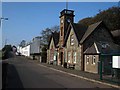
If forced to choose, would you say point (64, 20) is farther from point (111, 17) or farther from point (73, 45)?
point (111, 17)

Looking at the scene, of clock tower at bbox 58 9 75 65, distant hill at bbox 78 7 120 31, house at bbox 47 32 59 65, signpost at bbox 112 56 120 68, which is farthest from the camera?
distant hill at bbox 78 7 120 31

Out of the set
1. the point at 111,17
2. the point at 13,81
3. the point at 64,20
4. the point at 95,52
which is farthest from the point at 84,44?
the point at 111,17

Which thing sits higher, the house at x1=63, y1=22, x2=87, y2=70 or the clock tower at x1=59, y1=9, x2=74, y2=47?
the clock tower at x1=59, y1=9, x2=74, y2=47

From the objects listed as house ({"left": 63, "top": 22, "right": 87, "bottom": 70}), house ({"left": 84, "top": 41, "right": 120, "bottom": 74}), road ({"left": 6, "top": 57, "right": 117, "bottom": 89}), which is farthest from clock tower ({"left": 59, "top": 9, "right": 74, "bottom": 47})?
road ({"left": 6, "top": 57, "right": 117, "bottom": 89})

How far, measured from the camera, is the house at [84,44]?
31859mm

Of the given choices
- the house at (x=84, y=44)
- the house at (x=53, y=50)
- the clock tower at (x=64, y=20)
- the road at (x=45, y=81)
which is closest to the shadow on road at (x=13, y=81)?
the road at (x=45, y=81)

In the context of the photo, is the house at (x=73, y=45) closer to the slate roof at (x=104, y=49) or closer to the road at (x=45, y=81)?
the slate roof at (x=104, y=49)

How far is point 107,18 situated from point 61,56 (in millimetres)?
21630

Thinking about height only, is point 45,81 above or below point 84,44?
below

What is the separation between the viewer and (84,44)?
114 feet

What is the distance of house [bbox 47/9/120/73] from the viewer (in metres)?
31.9

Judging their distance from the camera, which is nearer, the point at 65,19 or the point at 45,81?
the point at 45,81

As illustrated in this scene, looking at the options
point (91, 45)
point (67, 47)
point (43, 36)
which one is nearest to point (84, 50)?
point (91, 45)

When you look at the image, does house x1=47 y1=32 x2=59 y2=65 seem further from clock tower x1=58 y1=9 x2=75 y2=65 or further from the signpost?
the signpost
